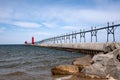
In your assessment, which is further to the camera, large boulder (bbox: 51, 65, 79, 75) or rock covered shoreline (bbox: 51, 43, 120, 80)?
large boulder (bbox: 51, 65, 79, 75)

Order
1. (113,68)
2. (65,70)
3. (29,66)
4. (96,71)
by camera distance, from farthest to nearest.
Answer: (29,66)
(65,70)
(96,71)
(113,68)

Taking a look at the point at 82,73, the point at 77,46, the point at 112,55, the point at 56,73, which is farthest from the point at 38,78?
the point at 77,46

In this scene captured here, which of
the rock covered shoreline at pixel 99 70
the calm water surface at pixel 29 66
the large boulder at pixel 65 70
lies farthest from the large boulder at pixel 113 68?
the calm water surface at pixel 29 66

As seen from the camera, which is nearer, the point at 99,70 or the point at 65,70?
the point at 99,70

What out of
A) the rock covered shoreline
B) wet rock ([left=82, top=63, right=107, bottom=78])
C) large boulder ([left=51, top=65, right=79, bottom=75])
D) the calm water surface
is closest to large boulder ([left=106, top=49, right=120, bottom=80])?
the rock covered shoreline

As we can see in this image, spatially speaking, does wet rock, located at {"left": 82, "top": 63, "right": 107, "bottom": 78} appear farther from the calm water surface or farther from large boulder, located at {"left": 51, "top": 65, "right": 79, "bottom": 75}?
the calm water surface

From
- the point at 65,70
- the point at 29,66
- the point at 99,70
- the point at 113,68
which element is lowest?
the point at 29,66

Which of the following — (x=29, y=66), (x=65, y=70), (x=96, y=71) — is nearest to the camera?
(x=96, y=71)

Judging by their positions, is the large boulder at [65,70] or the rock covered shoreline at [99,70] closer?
the rock covered shoreline at [99,70]

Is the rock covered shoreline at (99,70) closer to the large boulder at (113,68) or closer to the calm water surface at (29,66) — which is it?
the large boulder at (113,68)

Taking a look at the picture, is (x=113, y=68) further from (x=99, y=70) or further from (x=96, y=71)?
(x=96, y=71)

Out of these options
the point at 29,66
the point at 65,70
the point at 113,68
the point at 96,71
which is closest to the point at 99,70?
the point at 96,71

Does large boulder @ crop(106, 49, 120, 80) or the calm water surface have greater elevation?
large boulder @ crop(106, 49, 120, 80)

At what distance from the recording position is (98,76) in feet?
50.9
